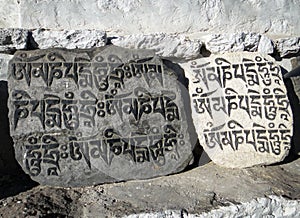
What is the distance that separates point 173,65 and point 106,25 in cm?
57

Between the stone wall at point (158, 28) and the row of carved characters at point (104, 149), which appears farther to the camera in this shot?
the stone wall at point (158, 28)

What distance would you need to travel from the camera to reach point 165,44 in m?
3.20

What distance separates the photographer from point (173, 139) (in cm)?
286

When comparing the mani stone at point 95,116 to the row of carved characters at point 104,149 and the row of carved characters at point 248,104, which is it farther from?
the row of carved characters at point 248,104

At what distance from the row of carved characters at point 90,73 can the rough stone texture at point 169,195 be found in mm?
653

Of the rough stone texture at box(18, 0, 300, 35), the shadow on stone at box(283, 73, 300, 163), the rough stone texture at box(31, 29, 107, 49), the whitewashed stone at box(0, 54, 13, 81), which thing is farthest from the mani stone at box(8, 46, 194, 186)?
the shadow on stone at box(283, 73, 300, 163)

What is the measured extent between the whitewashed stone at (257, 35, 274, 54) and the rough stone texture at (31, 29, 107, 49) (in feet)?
3.98

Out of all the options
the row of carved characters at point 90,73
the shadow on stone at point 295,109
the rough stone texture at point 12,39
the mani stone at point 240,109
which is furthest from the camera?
the shadow on stone at point 295,109

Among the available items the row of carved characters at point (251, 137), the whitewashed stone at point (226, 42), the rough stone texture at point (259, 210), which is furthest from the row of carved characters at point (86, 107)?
the rough stone texture at point (259, 210)

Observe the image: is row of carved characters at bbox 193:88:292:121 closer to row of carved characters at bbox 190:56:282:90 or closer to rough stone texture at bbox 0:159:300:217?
row of carved characters at bbox 190:56:282:90

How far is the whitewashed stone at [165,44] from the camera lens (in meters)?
3.11

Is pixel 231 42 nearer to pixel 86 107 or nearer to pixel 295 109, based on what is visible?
pixel 295 109

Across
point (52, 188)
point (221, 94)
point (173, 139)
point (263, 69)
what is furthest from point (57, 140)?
point (263, 69)

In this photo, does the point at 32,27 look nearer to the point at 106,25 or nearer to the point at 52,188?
the point at 106,25
